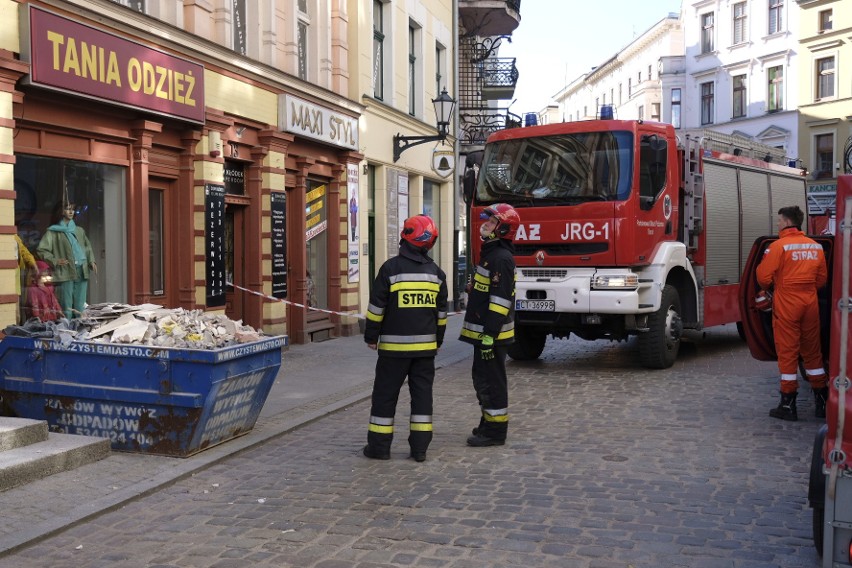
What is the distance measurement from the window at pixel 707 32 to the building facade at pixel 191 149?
40858 mm

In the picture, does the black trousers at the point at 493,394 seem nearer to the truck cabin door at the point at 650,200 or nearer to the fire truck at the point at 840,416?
the fire truck at the point at 840,416

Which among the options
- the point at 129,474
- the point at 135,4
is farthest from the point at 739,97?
the point at 129,474

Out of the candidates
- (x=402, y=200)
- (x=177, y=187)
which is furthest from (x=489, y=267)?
(x=402, y=200)

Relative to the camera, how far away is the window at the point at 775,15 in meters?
48.1

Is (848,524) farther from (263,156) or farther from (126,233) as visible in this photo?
(263,156)

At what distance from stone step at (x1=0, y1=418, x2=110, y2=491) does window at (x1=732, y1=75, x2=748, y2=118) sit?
48.9m

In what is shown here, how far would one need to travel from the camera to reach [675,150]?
11891 millimetres

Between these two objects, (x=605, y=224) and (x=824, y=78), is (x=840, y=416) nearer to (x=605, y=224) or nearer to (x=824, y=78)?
(x=605, y=224)

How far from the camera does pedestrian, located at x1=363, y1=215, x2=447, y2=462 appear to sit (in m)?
6.91

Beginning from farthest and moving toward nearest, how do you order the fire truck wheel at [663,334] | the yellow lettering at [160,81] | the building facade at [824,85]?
the building facade at [824,85]
the fire truck wheel at [663,334]
the yellow lettering at [160,81]

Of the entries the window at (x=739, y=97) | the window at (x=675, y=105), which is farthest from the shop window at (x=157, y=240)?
the window at (x=675, y=105)

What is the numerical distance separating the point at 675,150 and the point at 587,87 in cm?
7819

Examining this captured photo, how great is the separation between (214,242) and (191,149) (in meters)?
1.34

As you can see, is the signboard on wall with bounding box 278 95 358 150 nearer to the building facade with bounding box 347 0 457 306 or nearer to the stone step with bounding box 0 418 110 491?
the building facade with bounding box 347 0 457 306
